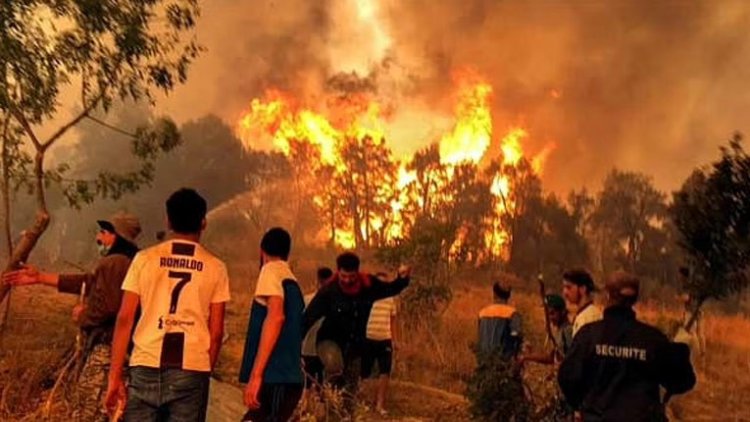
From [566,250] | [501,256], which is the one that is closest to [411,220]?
[501,256]

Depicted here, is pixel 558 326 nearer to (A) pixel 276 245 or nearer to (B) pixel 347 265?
(B) pixel 347 265

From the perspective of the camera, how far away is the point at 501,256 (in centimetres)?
4444

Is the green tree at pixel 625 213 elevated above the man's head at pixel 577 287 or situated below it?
above

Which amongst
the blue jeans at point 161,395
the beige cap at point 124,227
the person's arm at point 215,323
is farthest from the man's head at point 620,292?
the beige cap at point 124,227

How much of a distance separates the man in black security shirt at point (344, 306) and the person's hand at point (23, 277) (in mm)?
2582

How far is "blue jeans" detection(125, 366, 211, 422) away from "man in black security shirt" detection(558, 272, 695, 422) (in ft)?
7.20

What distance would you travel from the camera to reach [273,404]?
5.27m

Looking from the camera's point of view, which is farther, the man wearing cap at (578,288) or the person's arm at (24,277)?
the man wearing cap at (578,288)

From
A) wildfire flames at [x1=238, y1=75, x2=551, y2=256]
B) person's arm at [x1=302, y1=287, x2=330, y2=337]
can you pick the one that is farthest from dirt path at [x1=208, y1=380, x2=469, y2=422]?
wildfire flames at [x1=238, y1=75, x2=551, y2=256]

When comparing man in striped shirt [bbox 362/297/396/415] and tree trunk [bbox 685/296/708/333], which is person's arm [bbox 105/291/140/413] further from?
man in striped shirt [bbox 362/297/396/415]

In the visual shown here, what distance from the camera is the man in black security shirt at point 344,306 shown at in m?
7.42

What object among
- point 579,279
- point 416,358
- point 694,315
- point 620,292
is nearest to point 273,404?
point 620,292

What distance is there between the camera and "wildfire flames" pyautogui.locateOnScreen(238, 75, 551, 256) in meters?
44.5

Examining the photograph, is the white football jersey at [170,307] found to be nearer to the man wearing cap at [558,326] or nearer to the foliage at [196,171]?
the man wearing cap at [558,326]
